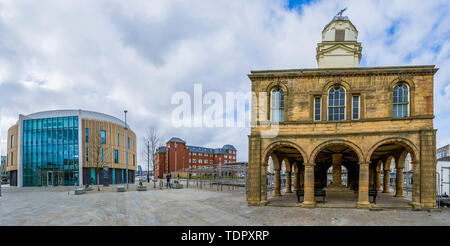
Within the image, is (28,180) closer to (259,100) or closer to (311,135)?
(259,100)

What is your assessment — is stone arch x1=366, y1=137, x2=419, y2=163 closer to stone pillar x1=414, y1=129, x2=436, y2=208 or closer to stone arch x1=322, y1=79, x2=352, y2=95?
stone pillar x1=414, y1=129, x2=436, y2=208

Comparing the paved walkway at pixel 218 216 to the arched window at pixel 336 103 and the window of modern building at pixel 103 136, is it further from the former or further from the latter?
the window of modern building at pixel 103 136

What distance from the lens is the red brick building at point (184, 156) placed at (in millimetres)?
88188

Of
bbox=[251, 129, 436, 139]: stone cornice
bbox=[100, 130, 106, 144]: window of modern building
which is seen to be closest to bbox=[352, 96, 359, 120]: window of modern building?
bbox=[251, 129, 436, 139]: stone cornice

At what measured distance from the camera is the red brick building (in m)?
88.2

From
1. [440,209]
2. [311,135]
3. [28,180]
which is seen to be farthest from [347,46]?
[28,180]

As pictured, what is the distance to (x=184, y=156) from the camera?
93250 millimetres

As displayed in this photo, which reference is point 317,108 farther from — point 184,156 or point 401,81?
point 184,156

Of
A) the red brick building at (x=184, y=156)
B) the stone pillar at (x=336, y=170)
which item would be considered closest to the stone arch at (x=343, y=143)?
the stone pillar at (x=336, y=170)

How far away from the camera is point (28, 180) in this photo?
3884cm

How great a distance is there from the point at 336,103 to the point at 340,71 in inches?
81.2

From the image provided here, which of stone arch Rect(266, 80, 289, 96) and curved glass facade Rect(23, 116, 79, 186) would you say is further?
curved glass facade Rect(23, 116, 79, 186)

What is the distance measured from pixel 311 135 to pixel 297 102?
235 cm

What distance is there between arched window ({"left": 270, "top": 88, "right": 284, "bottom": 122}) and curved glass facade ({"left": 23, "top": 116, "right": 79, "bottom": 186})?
35981 mm
